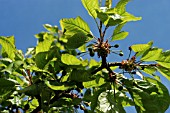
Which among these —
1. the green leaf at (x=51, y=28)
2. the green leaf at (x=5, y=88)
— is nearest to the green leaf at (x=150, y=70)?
the green leaf at (x=5, y=88)

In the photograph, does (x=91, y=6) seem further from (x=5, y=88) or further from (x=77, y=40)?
(x=5, y=88)

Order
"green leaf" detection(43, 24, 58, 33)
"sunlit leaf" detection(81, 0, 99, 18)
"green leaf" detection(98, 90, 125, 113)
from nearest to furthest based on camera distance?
"green leaf" detection(98, 90, 125, 113) → "sunlit leaf" detection(81, 0, 99, 18) → "green leaf" detection(43, 24, 58, 33)

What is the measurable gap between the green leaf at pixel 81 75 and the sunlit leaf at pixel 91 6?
60 centimetres

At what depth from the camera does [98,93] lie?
3.78 m

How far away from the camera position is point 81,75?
3.68 metres

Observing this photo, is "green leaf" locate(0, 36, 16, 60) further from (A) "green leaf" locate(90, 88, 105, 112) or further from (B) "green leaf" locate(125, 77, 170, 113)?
(B) "green leaf" locate(125, 77, 170, 113)

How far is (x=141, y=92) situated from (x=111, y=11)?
84 cm

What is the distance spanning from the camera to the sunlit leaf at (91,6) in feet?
12.3

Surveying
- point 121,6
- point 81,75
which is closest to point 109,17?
point 121,6

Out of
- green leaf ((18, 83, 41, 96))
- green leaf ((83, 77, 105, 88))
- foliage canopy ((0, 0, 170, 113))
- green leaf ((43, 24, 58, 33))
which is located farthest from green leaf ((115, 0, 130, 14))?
green leaf ((43, 24, 58, 33))

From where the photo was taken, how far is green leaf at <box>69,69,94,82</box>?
145 inches

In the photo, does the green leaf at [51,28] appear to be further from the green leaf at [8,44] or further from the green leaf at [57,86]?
the green leaf at [57,86]

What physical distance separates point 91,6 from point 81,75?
0.69m

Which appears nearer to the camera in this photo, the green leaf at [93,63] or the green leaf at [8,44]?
the green leaf at [93,63]
